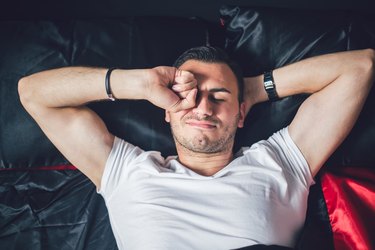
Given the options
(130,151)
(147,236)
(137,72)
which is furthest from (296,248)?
(137,72)

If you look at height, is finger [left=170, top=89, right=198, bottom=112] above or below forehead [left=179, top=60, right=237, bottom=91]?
below

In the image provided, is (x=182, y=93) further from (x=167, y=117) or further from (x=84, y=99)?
(x=84, y=99)

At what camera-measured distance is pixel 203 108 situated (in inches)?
47.4

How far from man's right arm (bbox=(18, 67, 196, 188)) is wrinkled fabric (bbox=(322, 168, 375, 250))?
0.59 metres

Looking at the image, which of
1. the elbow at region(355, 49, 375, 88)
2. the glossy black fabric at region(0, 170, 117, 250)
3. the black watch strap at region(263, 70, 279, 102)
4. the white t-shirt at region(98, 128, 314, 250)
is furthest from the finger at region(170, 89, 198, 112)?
the elbow at region(355, 49, 375, 88)

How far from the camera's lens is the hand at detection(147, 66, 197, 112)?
3.83 feet

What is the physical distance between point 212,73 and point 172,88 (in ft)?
0.54

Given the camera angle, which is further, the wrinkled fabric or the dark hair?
the dark hair

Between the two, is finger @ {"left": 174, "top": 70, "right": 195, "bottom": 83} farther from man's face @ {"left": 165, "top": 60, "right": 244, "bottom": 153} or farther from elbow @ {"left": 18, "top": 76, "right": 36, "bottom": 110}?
elbow @ {"left": 18, "top": 76, "right": 36, "bottom": 110}

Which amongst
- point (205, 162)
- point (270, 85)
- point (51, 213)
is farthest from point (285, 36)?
point (51, 213)

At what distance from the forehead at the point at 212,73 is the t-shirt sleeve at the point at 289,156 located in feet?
0.80

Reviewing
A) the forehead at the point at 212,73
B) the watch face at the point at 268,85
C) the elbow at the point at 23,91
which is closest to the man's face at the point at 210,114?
the forehead at the point at 212,73

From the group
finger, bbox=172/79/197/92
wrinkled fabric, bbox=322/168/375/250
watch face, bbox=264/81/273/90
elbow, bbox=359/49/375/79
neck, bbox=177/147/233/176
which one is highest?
elbow, bbox=359/49/375/79

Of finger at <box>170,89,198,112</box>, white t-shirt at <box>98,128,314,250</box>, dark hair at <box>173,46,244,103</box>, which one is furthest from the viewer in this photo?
dark hair at <box>173,46,244,103</box>
